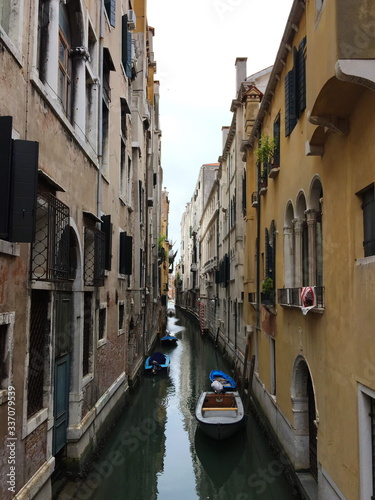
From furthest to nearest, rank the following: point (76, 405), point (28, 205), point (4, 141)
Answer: point (76, 405) < point (28, 205) < point (4, 141)

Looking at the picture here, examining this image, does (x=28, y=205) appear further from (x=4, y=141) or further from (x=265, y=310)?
(x=265, y=310)

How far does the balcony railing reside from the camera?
713cm

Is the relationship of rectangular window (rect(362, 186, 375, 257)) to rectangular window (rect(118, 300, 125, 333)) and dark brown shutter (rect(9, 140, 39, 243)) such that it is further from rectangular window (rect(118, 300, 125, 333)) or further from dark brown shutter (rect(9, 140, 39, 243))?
rectangular window (rect(118, 300, 125, 333))

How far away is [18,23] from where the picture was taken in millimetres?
5520

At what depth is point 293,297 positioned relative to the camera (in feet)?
28.7

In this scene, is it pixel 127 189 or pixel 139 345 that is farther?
pixel 139 345

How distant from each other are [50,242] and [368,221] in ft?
13.2

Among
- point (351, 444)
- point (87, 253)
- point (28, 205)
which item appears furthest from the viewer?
point (87, 253)

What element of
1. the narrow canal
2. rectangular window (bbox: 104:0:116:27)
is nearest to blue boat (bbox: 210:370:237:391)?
the narrow canal

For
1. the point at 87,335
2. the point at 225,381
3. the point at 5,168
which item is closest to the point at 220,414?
the point at 225,381

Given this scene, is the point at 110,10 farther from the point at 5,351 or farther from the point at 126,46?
the point at 5,351

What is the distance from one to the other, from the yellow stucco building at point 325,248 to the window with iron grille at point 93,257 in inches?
150

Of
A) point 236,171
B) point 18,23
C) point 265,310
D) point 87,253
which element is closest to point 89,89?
point 87,253

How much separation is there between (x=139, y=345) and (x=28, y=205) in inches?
581
